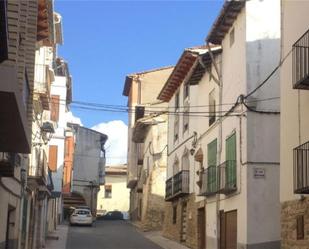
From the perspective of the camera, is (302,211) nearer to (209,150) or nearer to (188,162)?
(209,150)

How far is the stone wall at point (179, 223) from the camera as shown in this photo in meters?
27.3

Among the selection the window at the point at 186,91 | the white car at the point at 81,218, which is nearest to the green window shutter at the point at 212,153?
the window at the point at 186,91

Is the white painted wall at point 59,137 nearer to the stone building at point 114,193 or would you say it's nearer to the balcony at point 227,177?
the balcony at point 227,177

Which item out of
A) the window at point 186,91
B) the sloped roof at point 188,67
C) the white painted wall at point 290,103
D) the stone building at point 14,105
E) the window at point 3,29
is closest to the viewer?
the window at point 3,29

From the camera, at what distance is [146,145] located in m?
44.0

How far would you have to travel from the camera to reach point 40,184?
72.2 feet

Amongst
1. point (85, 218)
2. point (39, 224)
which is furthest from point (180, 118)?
point (85, 218)

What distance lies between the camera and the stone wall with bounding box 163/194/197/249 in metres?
27.3

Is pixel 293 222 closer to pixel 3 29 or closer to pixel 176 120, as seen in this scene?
pixel 3 29

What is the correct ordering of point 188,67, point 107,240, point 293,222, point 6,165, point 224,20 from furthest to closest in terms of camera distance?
point 107,240 → point 188,67 → point 224,20 → point 293,222 → point 6,165

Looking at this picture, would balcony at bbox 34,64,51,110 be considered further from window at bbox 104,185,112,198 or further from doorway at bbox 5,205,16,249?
window at bbox 104,185,112,198

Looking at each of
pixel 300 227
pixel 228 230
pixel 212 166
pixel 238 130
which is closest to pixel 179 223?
pixel 212 166

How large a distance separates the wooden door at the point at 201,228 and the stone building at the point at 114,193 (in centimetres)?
4247

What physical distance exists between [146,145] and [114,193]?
86.2 ft
